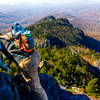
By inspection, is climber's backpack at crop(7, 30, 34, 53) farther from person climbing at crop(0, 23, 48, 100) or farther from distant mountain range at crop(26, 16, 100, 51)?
distant mountain range at crop(26, 16, 100, 51)

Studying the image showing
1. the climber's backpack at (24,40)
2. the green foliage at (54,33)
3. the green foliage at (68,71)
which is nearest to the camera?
the climber's backpack at (24,40)

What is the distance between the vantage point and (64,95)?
20.8 m

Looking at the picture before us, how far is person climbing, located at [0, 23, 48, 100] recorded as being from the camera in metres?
9.66

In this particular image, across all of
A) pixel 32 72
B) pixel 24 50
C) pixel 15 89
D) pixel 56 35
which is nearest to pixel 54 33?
pixel 56 35

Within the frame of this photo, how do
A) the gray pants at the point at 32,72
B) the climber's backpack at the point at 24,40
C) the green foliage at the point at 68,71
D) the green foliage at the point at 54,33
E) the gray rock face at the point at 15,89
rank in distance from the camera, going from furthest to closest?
1. the green foliage at the point at 54,33
2. the green foliage at the point at 68,71
3. the gray pants at the point at 32,72
4. the climber's backpack at the point at 24,40
5. the gray rock face at the point at 15,89

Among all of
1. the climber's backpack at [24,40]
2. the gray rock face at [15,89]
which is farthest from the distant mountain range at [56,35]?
the climber's backpack at [24,40]

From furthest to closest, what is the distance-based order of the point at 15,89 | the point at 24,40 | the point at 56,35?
1. the point at 56,35
2. the point at 15,89
3. the point at 24,40

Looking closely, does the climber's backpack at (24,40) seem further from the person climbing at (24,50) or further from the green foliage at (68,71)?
the green foliage at (68,71)

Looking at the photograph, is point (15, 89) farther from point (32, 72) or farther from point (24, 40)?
point (24, 40)

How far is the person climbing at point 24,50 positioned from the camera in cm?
966

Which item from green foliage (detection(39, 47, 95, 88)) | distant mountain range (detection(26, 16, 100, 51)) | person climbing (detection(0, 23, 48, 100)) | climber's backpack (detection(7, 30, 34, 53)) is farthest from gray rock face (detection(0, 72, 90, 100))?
distant mountain range (detection(26, 16, 100, 51))

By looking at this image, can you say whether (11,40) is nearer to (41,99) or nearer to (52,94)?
(41,99)

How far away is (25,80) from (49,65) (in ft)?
85.6

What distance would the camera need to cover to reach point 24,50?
9.87 metres
